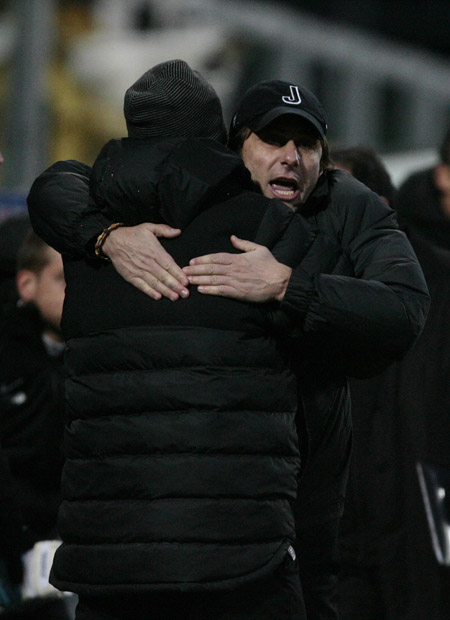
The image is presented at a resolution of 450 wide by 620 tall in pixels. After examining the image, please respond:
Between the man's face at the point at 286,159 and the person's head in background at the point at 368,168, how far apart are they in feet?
3.85

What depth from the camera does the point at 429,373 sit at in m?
4.04

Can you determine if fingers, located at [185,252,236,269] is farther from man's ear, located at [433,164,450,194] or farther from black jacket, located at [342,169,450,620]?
man's ear, located at [433,164,450,194]

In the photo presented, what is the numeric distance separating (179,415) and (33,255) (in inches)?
91.5

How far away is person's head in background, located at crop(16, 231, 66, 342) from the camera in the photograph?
190 inches

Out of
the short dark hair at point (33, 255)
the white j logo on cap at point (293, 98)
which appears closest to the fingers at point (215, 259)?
the white j logo on cap at point (293, 98)

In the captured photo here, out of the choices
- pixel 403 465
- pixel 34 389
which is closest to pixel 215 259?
pixel 403 465

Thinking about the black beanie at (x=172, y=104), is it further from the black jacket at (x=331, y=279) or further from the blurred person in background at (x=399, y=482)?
the blurred person in background at (x=399, y=482)

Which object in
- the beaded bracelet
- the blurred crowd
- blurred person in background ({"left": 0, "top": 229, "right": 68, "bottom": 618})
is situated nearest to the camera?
the beaded bracelet

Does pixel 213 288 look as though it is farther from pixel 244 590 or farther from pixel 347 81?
pixel 347 81

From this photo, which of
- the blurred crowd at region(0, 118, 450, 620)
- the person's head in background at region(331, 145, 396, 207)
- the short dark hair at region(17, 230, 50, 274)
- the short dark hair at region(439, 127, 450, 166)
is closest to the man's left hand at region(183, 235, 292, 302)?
the blurred crowd at region(0, 118, 450, 620)

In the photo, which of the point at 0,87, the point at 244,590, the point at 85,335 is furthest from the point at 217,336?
the point at 0,87

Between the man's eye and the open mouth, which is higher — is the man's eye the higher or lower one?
the higher one

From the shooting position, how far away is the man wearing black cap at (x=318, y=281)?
8.96 feet

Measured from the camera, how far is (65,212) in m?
2.95
